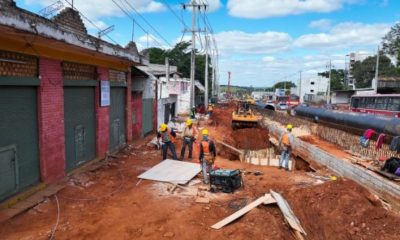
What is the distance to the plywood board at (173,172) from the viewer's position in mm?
10938

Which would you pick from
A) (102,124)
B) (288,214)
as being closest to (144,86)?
(102,124)

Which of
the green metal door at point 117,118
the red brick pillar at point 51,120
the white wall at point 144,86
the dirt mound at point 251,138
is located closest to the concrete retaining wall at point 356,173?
the dirt mound at point 251,138

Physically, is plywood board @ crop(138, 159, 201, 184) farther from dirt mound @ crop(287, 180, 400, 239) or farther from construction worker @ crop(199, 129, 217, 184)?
dirt mound @ crop(287, 180, 400, 239)

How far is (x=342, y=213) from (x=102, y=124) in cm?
906

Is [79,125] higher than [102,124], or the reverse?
[79,125]

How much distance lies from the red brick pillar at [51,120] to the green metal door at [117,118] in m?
4.46

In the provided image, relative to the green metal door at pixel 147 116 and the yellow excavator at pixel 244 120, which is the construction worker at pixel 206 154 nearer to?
the green metal door at pixel 147 116

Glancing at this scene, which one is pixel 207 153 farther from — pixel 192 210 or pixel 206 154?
pixel 192 210

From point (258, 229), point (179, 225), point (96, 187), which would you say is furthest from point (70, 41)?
point (258, 229)

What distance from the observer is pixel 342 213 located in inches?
355

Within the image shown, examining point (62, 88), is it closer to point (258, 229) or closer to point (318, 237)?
point (258, 229)

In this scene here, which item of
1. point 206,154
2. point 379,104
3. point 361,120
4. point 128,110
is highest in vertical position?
point 379,104

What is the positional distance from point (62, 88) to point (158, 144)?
6.86m

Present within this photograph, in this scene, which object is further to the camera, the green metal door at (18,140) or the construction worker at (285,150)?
the construction worker at (285,150)
